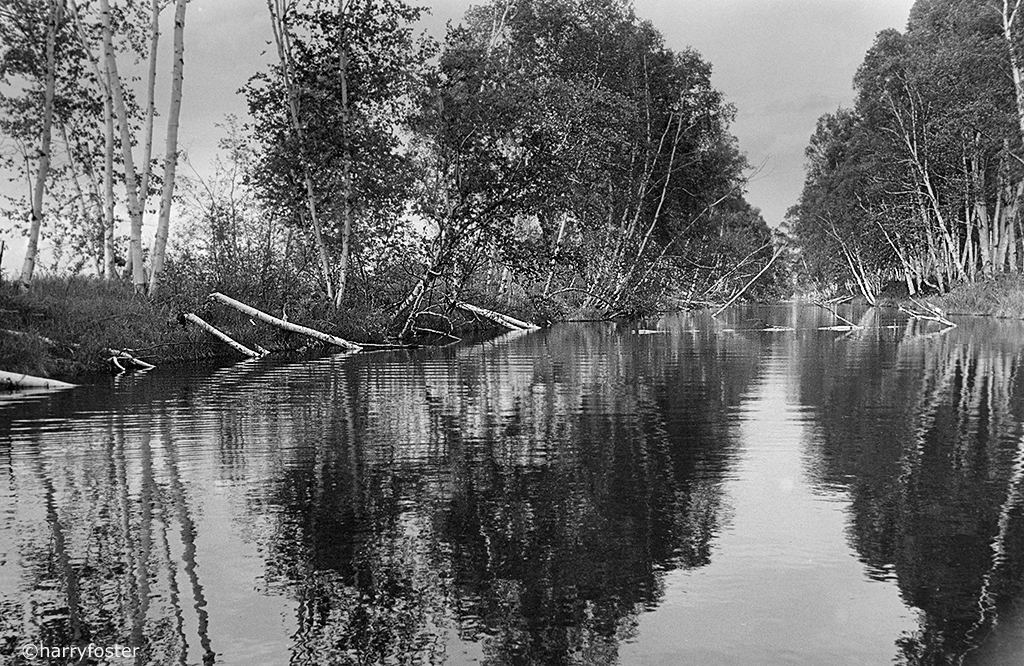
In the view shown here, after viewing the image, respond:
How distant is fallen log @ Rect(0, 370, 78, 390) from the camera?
47.6ft

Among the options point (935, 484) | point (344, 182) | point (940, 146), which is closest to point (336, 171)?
point (344, 182)

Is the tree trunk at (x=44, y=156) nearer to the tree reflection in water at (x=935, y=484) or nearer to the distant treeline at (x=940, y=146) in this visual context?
the tree reflection in water at (x=935, y=484)

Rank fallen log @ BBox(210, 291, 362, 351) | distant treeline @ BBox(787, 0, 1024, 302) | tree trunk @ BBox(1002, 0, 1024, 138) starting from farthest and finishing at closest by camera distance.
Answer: distant treeline @ BBox(787, 0, 1024, 302)
tree trunk @ BBox(1002, 0, 1024, 138)
fallen log @ BBox(210, 291, 362, 351)

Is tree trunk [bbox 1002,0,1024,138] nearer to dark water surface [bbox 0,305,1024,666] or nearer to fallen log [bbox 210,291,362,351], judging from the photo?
fallen log [bbox 210,291,362,351]

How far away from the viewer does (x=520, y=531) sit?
5.59m

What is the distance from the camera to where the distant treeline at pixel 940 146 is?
42.9 meters

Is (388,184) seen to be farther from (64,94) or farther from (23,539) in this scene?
(23,539)

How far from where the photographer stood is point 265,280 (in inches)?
939

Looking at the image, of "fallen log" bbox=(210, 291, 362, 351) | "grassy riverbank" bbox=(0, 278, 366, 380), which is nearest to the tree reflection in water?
"fallen log" bbox=(210, 291, 362, 351)

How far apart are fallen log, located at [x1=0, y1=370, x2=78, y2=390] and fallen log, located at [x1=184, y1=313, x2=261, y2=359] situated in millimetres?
5731

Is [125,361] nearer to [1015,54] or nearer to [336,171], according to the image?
[336,171]

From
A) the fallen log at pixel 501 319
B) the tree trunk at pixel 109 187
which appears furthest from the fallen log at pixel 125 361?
the fallen log at pixel 501 319

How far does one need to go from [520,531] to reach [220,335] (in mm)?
16493

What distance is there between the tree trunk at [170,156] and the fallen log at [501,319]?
1292 cm
